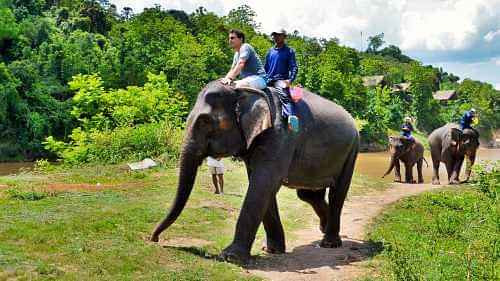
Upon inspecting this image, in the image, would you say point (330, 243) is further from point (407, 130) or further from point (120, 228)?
point (407, 130)

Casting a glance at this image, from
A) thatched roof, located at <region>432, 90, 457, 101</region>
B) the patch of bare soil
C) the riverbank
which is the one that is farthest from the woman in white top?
thatched roof, located at <region>432, 90, 457, 101</region>

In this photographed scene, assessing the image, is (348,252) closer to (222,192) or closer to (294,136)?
(294,136)

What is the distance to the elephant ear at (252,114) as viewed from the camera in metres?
7.48

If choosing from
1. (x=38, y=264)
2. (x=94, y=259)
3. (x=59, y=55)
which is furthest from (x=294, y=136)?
(x=59, y=55)

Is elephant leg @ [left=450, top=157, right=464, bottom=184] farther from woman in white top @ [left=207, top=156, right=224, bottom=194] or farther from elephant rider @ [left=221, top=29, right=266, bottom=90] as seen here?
elephant rider @ [left=221, top=29, right=266, bottom=90]

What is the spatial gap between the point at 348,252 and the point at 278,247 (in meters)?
1.11

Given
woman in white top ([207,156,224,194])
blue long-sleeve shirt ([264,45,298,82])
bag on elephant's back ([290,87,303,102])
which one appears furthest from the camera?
woman in white top ([207,156,224,194])

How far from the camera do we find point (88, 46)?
45.6 metres

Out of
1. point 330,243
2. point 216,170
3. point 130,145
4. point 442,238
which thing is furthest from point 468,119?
point 130,145

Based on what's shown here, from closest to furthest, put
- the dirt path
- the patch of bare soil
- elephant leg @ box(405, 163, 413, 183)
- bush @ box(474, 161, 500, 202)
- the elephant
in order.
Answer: the dirt path, bush @ box(474, 161, 500, 202), the patch of bare soil, the elephant, elephant leg @ box(405, 163, 413, 183)

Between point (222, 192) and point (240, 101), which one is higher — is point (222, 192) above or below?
below

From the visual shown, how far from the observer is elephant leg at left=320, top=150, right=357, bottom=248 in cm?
902

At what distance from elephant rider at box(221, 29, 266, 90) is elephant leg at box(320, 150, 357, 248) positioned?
227 centimetres

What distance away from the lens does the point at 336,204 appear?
9180 mm
